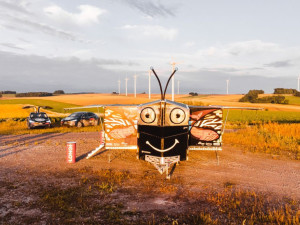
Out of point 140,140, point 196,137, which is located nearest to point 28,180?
point 140,140

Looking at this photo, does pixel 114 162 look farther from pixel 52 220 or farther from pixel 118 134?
pixel 52 220

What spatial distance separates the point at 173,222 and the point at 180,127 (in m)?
4.21

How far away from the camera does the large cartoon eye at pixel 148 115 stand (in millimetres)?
8844

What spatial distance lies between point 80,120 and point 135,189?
17459mm

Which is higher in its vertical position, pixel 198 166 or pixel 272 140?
pixel 272 140

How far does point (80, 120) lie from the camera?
23.7 m

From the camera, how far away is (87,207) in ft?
20.5

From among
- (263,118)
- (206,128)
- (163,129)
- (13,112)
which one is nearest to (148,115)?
(163,129)

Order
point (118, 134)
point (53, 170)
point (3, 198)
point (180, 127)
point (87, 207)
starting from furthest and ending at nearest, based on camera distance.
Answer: point (118, 134), point (53, 170), point (180, 127), point (3, 198), point (87, 207)

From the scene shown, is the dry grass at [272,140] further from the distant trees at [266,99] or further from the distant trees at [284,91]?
the distant trees at [284,91]

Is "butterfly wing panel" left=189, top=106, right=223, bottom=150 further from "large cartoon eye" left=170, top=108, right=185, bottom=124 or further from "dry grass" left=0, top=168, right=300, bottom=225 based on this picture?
"dry grass" left=0, top=168, right=300, bottom=225

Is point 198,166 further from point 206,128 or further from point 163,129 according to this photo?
point 163,129

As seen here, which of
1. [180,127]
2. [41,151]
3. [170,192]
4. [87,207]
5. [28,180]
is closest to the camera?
[87,207]

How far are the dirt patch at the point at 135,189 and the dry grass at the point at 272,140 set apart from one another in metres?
2.23
